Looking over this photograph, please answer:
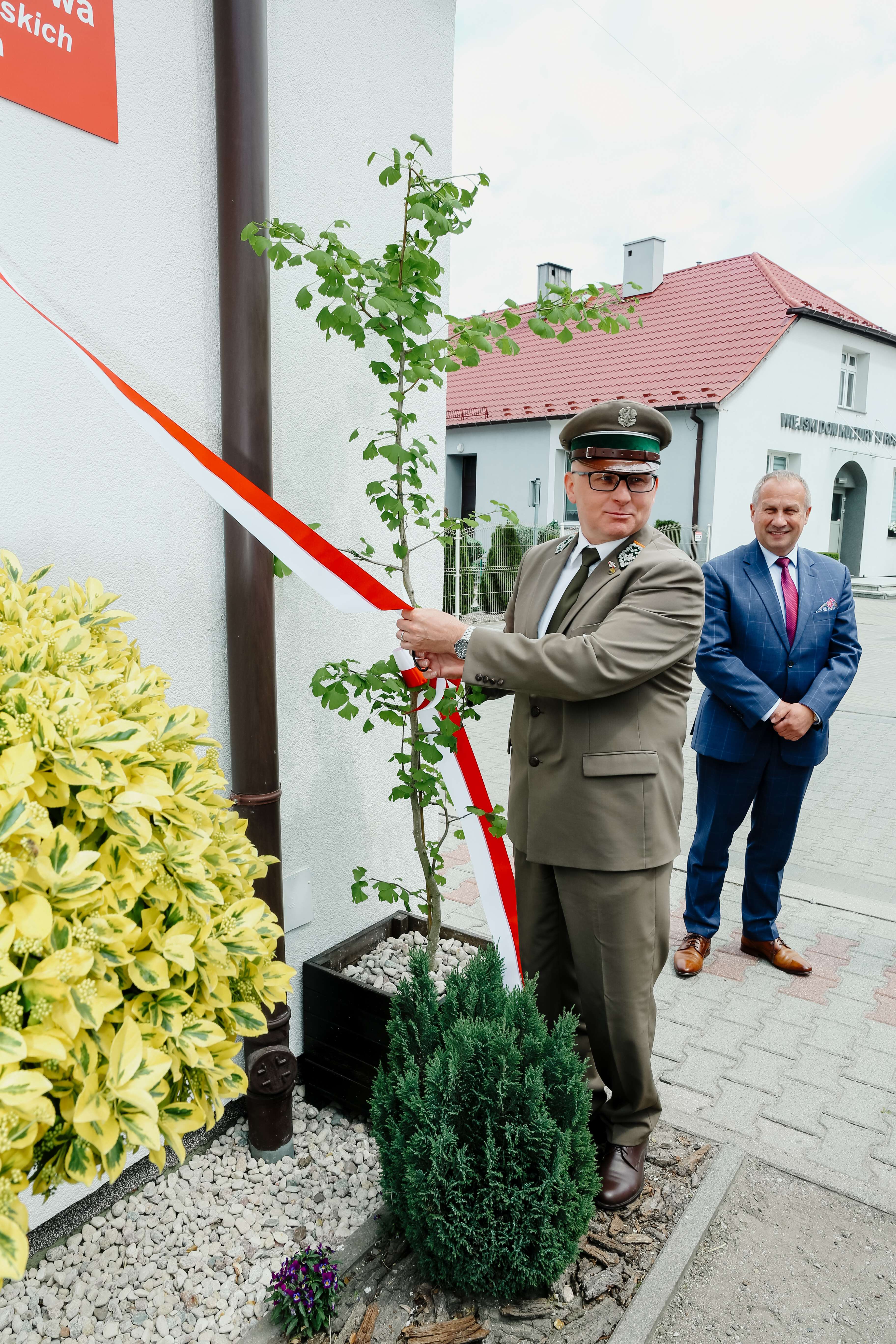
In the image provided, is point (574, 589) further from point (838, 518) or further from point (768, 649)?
point (838, 518)

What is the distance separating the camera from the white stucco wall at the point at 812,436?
17.8 m

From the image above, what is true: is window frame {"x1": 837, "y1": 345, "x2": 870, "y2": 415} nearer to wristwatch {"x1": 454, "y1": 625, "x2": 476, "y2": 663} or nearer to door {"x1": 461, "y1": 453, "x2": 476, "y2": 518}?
door {"x1": 461, "y1": 453, "x2": 476, "y2": 518}

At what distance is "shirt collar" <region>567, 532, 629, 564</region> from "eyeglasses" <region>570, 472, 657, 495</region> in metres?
0.14

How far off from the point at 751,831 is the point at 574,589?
217 centimetres

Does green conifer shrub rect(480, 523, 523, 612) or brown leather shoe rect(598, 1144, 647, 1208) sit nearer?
brown leather shoe rect(598, 1144, 647, 1208)

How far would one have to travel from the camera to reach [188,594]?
268cm

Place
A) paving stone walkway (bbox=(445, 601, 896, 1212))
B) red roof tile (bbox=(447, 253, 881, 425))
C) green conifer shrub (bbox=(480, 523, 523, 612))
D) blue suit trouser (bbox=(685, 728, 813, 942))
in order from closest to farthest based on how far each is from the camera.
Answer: paving stone walkway (bbox=(445, 601, 896, 1212)) < blue suit trouser (bbox=(685, 728, 813, 942)) < green conifer shrub (bbox=(480, 523, 523, 612)) < red roof tile (bbox=(447, 253, 881, 425))

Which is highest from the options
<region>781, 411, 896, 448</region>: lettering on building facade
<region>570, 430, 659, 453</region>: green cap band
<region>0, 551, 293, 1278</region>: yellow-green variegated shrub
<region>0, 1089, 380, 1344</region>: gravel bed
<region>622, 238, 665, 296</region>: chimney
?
<region>622, 238, 665, 296</region>: chimney

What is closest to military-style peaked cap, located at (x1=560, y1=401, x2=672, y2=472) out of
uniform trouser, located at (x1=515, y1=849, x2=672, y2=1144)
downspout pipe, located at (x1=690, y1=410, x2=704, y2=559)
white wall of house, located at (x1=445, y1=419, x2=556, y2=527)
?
uniform trouser, located at (x1=515, y1=849, x2=672, y2=1144)

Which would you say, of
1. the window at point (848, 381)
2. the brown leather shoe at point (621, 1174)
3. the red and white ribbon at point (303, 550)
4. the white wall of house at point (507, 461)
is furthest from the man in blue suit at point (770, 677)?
the window at point (848, 381)

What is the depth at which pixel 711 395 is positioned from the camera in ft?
56.7

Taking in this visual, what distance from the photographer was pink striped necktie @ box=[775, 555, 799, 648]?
12.9 ft

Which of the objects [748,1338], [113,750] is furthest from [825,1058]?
[113,750]

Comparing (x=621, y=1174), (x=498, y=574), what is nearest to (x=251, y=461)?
(x=621, y=1174)
